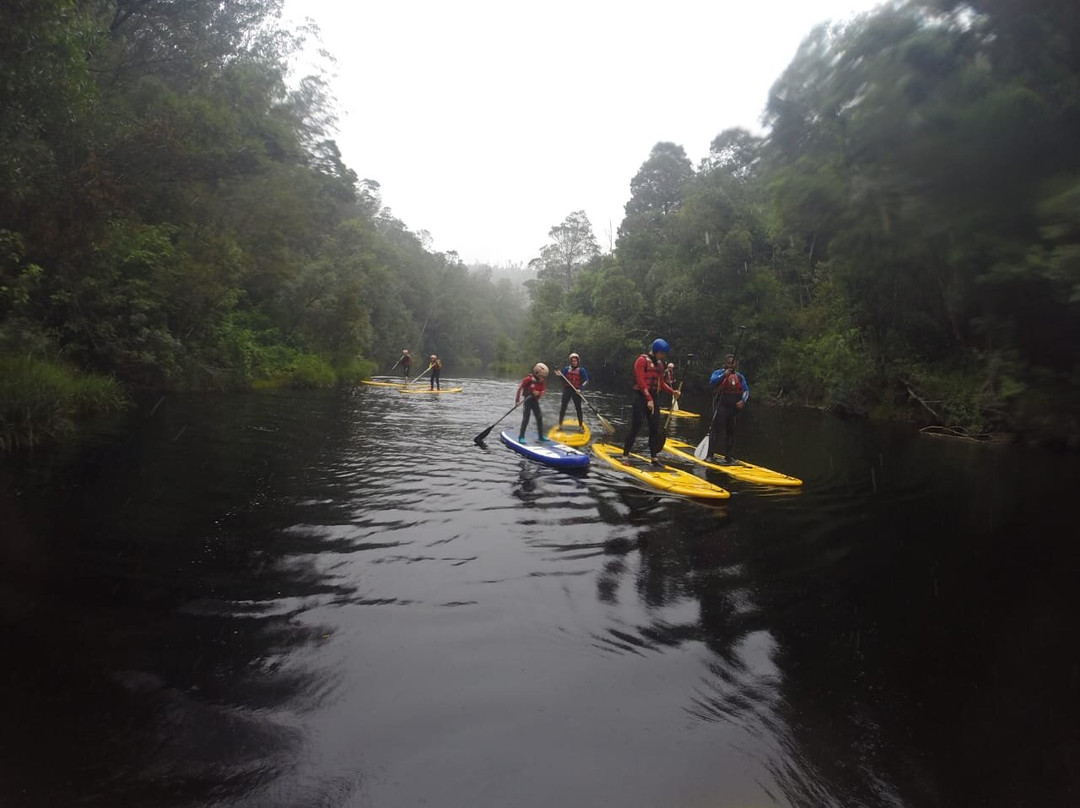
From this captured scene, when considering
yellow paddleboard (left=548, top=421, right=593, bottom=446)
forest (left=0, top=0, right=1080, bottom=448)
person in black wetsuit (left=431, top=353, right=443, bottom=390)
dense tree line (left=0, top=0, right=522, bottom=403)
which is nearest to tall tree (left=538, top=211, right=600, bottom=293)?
forest (left=0, top=0, right=1080, bottom=448)

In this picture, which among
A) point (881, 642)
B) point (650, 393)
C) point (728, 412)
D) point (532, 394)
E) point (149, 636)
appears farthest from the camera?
point (532, 394)

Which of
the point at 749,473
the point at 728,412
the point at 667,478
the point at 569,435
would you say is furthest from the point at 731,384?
the point at 569,435

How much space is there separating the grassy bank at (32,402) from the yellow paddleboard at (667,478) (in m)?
9.08

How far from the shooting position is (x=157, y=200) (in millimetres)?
15117

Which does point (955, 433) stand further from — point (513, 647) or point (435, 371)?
point (513, 647)

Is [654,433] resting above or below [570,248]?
below

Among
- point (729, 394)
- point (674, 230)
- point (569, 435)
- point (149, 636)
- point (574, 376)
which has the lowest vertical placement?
point (149, 636)

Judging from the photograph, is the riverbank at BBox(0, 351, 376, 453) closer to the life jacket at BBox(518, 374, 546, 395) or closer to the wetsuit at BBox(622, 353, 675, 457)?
the life jacket at BBox(518, 374, 546, 395)

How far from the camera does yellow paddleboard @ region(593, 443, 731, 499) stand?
8.89 metres

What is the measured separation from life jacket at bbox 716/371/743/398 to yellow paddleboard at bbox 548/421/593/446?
3.11 m

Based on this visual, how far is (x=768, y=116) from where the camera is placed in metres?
5.21

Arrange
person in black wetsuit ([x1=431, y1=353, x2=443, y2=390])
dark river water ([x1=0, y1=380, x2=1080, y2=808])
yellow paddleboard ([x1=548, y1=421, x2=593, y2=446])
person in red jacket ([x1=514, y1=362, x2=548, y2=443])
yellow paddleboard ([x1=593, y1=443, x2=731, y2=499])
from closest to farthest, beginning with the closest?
dark river water ([x1=0, y1=380, x2=1080, y2=808])
yellow paddleboard ([x1=593, y1=443, x2=731, y2=499])
person in red jacket ([x1=514, y1=362, x2=548, y2=443])
yellow paddleboard ([x1=548, y1=421, x2=593, y2=446])
person in black wetsuit ([x1=431, y1=353, x2=443, y2=390])

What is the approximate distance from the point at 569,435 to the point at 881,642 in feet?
30.5

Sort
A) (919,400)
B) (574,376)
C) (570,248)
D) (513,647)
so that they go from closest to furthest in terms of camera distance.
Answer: (513,647) < (574,376) < (919,400) < (570,248)
